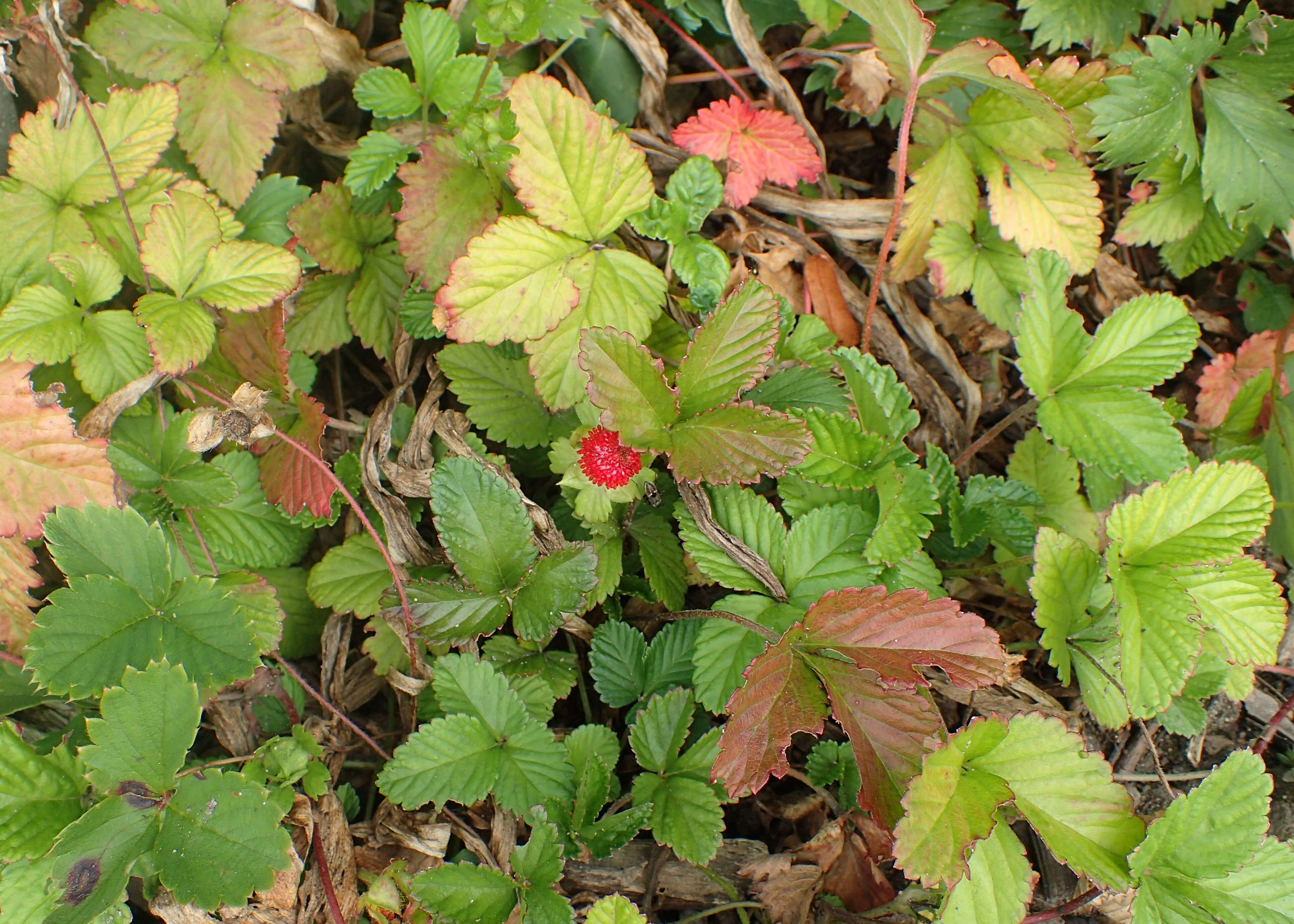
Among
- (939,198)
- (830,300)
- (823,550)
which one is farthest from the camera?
(830,300)

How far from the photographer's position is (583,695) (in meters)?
1.78

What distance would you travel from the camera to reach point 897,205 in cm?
185

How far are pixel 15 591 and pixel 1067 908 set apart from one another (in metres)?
1.94

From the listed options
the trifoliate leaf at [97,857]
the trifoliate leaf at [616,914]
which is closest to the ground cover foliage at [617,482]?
the trifoliate leaf at [97,857]

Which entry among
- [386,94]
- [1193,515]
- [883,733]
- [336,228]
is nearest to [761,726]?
[883,733]

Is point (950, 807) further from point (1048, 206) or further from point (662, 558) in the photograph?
point (1048, 206)

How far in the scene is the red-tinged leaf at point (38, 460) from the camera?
4.91 feet

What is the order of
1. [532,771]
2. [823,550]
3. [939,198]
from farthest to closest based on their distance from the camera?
[939,198] < [823,550] < [532,771]

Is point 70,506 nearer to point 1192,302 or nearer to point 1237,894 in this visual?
point 1237,894

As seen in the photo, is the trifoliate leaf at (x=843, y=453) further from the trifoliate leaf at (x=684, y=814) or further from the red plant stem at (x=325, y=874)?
the red plant stem at (x=325, y=874)

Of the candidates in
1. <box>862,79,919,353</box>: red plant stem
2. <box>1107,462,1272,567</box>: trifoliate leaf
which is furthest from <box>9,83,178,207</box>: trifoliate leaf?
<box>1107,462,1272,567</box>: trifoliate leaf

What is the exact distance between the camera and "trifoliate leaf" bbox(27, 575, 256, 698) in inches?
54.9

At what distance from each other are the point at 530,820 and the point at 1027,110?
1.77 m

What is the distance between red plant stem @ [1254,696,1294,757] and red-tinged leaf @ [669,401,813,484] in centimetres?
131
